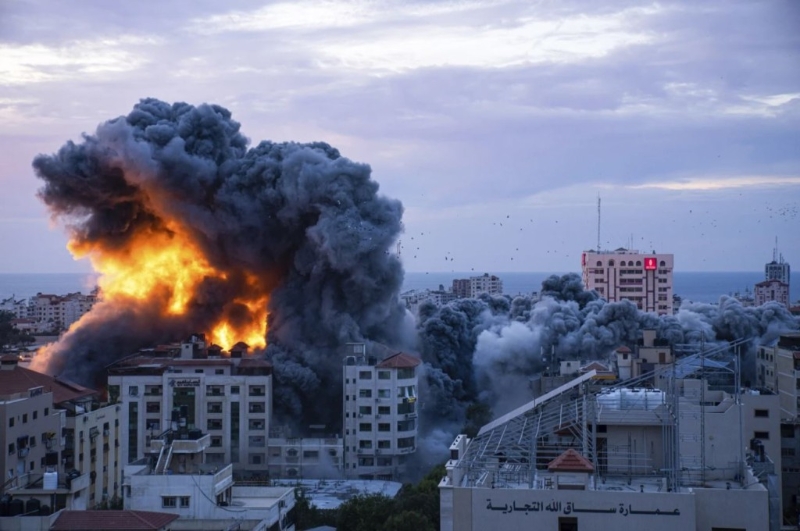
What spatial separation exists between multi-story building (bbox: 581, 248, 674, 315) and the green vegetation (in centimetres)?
8572

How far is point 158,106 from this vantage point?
76375mm

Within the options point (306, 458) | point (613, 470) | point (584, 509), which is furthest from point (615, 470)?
point (306, 458)

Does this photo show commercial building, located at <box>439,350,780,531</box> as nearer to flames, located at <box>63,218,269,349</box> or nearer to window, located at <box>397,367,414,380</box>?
window, located at <box>397,367,414,380</box>

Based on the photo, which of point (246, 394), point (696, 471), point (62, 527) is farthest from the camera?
point (246, 394)

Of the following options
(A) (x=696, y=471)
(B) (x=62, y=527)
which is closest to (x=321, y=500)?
(B) (x=62, y=527)

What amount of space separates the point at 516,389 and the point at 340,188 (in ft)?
51.1

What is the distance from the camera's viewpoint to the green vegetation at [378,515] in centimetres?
3841

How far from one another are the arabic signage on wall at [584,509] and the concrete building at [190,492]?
34.9 feet

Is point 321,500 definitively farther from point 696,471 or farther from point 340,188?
point 696,471

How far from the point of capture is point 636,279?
419 ft

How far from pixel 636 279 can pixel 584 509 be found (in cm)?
10835

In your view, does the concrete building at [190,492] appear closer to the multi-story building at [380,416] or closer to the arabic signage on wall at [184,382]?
the arabic signage on wall at [184,382]

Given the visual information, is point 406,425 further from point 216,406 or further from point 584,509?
point 584,509

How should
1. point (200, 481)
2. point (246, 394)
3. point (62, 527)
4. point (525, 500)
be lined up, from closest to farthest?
1. point (525, 500)
2. point (62, 527)
3. point (200, 481)
4. point (246, 394)
